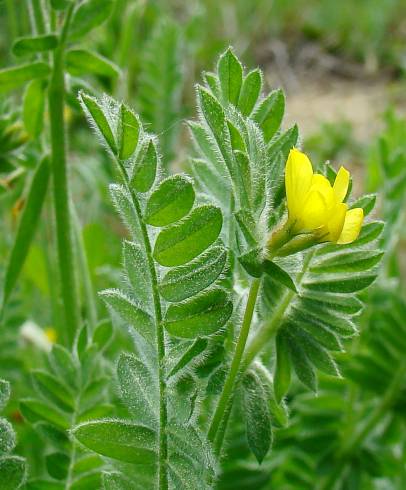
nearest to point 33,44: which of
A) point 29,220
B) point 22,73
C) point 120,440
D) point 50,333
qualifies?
point 22,73

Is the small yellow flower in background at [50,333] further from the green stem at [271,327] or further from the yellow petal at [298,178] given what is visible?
the yellow petal at [298,178]

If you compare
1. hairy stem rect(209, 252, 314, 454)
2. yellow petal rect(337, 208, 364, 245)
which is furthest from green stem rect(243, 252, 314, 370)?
yellow petal rect(337, 208, 364, 245)

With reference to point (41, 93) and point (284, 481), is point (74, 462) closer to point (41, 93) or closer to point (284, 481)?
point (41, 93)

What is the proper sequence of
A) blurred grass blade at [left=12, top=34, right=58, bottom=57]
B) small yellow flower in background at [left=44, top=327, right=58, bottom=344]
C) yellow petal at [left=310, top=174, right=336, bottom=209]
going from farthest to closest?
small yellow flower in background at [left=44, top=327, right=58, bottom=344]
blurred grass blade at [left=12, top=34, right=58, bottom=57]
yellow petal at [left=310, top=174, right=336, bottom=209]

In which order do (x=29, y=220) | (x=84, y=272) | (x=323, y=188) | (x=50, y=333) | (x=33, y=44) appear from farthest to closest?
(x=50, y=333) → (x=84, y=272) → (x=29, y=220) → (x=33, y=44) → (x=323, y=188)

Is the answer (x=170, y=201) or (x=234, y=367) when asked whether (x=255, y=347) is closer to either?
(x=234, y=367)

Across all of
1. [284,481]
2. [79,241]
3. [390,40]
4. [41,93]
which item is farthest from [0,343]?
[390,40]

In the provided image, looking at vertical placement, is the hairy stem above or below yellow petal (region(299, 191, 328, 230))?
below

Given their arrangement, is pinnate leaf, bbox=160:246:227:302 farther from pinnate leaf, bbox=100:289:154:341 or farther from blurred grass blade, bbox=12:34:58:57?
blurred grass blade, bbox=12:34:58:57
